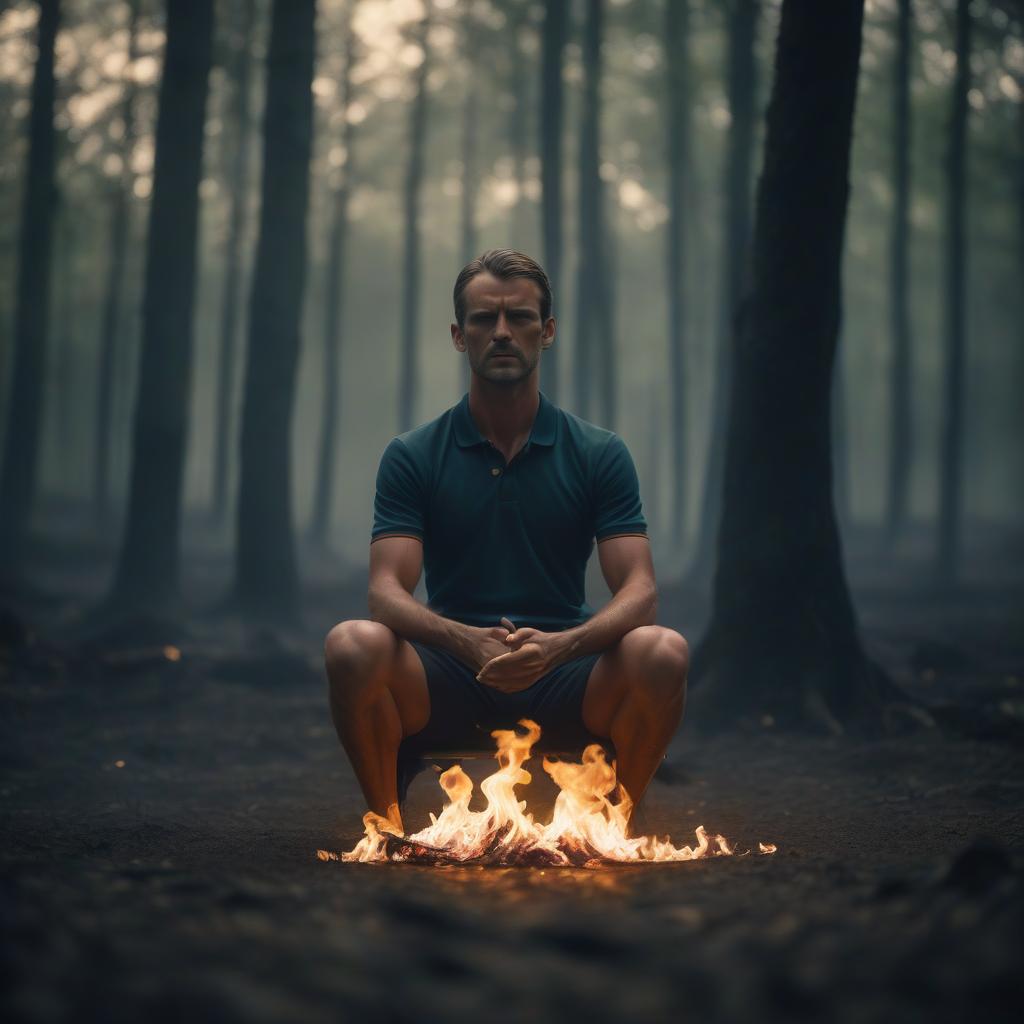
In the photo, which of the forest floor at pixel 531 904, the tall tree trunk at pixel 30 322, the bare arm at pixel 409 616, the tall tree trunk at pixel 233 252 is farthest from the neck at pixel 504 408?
the tall tree trunk at pixel 233 252

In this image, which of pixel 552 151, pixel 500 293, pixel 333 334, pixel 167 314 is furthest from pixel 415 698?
pixel 333 334

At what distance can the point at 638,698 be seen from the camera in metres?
3.89

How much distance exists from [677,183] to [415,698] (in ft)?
64.2

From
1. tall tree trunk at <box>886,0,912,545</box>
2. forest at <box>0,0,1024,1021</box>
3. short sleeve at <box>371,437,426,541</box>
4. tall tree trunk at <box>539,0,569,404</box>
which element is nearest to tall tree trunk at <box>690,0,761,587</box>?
forest at <box>0,0,1024,1021</box>

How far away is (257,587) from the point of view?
1259 cm

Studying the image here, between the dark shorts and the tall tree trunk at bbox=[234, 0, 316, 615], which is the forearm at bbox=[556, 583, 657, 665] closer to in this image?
Answer: the dark shorts

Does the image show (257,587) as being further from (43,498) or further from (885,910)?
(43,498)

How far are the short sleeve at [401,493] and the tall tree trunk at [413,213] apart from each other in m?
19.7

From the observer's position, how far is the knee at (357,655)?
12.6 feet

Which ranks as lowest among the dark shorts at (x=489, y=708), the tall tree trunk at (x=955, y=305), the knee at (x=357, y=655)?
the dark shorts at (x=489, y=708)

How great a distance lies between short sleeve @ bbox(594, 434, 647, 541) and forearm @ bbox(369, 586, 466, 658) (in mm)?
768

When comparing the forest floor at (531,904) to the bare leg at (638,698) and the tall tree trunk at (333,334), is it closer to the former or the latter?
the bare leg at (638,698)

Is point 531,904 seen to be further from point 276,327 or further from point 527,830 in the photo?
point 276,327

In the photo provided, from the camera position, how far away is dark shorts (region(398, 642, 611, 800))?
4.09m
